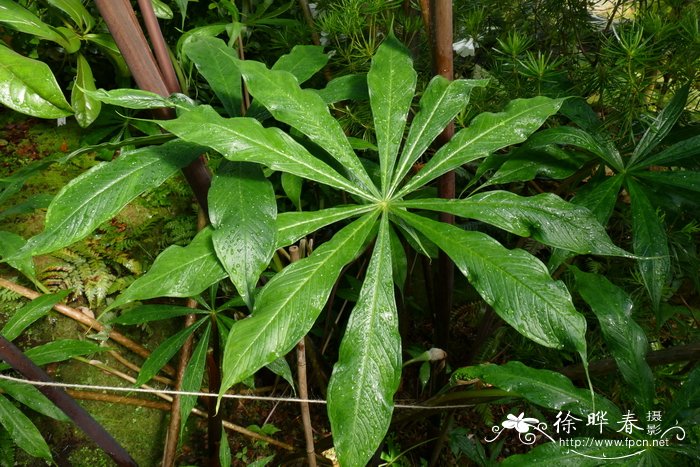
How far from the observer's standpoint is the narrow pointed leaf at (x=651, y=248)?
31.5 inches

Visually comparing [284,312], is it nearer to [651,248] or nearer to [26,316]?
[651,248]

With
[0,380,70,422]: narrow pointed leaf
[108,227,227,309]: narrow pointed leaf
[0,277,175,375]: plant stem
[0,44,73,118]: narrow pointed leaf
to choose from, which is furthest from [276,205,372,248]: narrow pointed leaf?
[0,277,175,375]: plant stem

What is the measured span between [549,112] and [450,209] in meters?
0.22

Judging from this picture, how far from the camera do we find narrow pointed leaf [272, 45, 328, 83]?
93 cm

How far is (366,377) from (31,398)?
80 centimetres

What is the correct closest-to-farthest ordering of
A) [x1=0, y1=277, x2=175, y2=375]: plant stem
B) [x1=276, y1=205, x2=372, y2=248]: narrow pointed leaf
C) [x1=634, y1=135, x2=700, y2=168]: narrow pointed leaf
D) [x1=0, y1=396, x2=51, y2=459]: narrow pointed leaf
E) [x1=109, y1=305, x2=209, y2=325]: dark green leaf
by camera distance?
[x1=276, y1=205, x2=372, y2=248]: narrow pointed leaf → [x1=634, y1=135, x2=700, y2=168]: narrow pointed leaf → [x1=0, y1=396, x2=51, y2=459]: narrow pointed leaf → [x1=109, y1=305, x2=209, y2=325]: dark green leaf → [x1=0, y1=277, x2=175, y2=375]: plant stem

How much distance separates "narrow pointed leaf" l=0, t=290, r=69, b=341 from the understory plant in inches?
19.2

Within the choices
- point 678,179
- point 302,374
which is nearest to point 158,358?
point 302,374

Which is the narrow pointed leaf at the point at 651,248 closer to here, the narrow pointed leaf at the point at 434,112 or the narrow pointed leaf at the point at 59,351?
the narrow pointed leaf at the point at 434,112

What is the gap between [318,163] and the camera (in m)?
0.76

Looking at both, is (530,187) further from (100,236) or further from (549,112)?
(100,236)

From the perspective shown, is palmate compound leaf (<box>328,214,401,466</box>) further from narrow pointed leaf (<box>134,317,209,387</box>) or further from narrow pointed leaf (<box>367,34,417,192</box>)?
narrow pointed leaf (<box>134,317,209,387</box>)

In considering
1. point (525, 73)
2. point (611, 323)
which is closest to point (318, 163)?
point (525, 73)

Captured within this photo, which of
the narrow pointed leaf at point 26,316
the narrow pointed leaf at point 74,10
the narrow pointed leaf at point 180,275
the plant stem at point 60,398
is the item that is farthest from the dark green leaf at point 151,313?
the narrow pointed leaf at point 74,10
